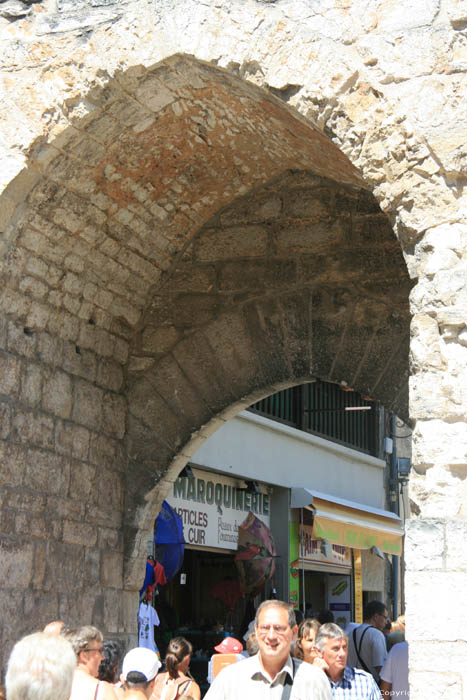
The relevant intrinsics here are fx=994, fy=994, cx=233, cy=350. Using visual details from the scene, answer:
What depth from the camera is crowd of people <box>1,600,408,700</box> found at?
232 cm

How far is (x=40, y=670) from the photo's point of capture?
2273 millimetres

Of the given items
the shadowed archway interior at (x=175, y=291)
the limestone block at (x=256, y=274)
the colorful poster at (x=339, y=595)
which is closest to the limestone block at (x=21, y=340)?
the shadowed archway interior at (x=175, y=291)

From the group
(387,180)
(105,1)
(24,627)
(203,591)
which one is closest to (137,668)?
(24,627)

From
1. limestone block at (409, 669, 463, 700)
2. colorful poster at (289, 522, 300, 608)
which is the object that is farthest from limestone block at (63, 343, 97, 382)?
colorful poster at (289, 522, 300, 608)

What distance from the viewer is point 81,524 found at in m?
5.78

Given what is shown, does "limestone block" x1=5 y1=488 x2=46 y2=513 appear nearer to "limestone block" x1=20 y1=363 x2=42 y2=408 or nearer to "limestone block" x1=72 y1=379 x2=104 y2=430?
"limestone block" x1=20 y1=363 x2=42 y2=408

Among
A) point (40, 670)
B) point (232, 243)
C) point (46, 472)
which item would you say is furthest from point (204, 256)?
point (40, 670)

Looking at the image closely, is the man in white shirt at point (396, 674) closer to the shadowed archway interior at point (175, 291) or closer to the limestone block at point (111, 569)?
the shadowed archway interior at point (175, 291)

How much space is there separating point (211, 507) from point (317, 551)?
8.38 feet

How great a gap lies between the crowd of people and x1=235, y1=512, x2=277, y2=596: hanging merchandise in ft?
10.0

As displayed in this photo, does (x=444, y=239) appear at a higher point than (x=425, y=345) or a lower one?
higher

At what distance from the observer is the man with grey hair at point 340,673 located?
14.3ft

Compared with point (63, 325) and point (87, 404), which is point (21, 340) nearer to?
point (63, 325)

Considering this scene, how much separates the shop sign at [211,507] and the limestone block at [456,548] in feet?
17.6
